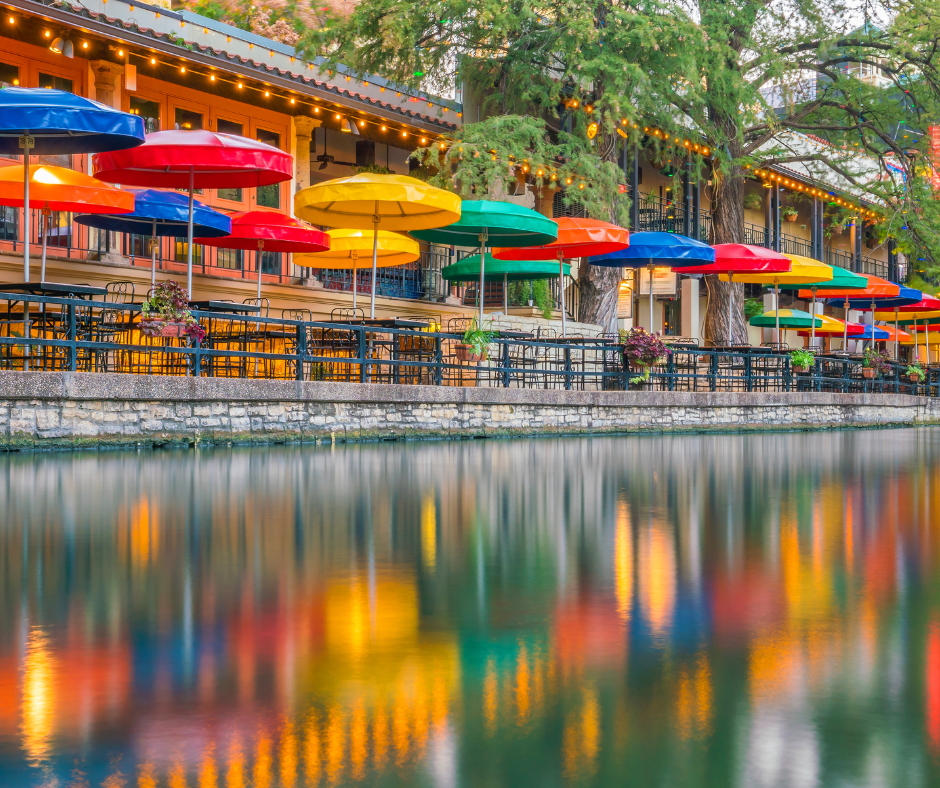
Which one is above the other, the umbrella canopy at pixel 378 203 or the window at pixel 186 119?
the window at pixel 186 119

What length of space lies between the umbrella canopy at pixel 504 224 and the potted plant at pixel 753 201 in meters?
23.2

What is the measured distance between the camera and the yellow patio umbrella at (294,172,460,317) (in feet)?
48.2

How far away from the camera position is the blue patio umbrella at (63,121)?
11.0m

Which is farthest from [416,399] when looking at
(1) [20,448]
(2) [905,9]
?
(2) [905,9]

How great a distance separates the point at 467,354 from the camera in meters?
17.6

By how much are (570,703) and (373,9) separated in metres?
20.2

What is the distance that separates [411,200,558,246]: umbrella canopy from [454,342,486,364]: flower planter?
177 centimetres

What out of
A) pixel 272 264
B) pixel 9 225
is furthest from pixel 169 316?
pixel 272 264

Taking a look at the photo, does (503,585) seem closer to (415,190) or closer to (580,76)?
(415,190)

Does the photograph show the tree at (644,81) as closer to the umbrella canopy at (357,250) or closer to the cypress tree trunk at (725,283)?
the cypress tree trunk at (725,283)

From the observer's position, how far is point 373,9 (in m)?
21.5

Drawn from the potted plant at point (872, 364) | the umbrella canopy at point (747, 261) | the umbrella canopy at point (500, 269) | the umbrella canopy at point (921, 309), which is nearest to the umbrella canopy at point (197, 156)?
the umbrella canopy at point (500, 269)

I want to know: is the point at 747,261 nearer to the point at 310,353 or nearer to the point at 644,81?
the point at 644,81

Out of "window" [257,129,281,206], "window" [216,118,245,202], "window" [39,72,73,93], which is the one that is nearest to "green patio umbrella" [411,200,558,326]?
"window" [216,118,245,202]
